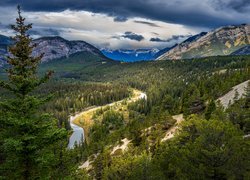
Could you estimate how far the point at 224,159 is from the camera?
34406 millimetres

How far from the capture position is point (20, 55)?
24672 millimetres

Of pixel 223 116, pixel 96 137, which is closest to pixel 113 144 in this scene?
pixel 96 137

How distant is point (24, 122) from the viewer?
74.4 feet

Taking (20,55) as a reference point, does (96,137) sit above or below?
below

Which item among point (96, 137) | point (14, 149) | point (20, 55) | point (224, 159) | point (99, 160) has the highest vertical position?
point (20, 55)

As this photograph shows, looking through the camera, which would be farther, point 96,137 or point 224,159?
point 96,137

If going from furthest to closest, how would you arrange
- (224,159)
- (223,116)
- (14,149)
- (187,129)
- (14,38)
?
(223,116) → (187,129) → (224,159) → (14,38) → (14,149)

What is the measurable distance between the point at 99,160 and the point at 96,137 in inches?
3514

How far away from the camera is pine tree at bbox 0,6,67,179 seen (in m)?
23.2

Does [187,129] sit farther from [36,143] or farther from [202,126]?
[36,143]

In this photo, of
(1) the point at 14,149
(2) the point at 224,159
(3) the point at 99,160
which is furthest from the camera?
(3) the point at 99,160

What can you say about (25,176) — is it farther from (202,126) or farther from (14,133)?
(202,126)

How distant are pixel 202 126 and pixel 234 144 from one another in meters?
5.12

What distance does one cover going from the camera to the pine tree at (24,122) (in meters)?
23.2
